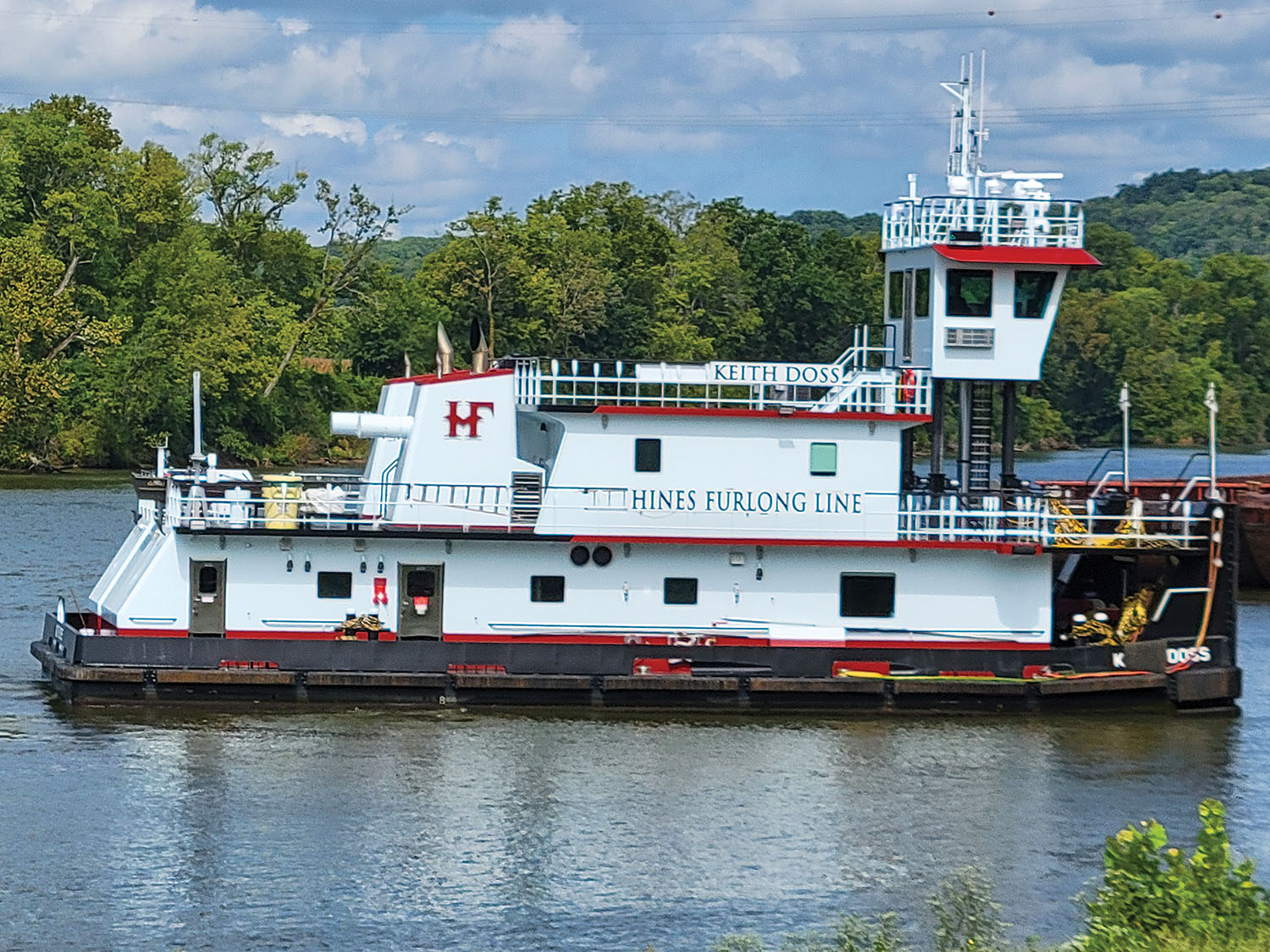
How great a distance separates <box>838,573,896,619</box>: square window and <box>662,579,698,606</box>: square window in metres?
2.28

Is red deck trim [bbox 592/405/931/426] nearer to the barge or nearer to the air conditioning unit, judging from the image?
the barge

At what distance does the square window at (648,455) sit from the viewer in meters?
29.1

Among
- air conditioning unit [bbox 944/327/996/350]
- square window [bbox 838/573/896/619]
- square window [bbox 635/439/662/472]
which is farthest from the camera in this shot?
air conditioning unit [bbox 944/327/996/350]

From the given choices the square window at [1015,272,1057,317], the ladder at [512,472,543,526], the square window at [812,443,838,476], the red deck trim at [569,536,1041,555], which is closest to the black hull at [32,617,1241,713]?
the red deck trim at [569,536,1041,555]

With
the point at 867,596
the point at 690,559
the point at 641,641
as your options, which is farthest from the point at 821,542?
the point at 641,641

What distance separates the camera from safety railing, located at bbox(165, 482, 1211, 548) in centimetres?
2845

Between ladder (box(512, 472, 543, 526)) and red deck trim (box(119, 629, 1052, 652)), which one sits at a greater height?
ladder (box(512, 472, 543, 526))

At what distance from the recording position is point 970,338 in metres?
29.7

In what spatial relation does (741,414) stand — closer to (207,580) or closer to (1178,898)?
(207,580)

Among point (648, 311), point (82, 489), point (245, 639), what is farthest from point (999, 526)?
point (648, 311)

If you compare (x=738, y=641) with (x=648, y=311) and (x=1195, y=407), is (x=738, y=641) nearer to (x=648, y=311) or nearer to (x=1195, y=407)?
(x=648, y=311)

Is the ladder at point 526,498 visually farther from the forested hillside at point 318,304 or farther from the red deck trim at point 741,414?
the forested hillside at point 318,304

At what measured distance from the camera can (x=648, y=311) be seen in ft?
318

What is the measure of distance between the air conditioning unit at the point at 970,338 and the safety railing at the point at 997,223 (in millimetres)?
1442
